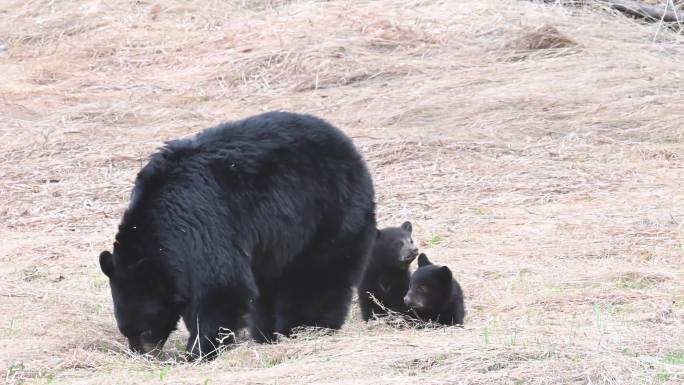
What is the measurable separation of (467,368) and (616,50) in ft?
31.7

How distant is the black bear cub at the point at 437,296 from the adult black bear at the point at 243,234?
45cm

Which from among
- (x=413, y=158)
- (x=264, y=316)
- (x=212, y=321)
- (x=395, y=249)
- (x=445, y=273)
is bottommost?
(x=264, y=316)

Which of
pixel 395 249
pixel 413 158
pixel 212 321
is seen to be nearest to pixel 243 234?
pixel 212 321

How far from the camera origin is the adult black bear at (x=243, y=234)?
259 inches

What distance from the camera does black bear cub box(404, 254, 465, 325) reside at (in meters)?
7.64

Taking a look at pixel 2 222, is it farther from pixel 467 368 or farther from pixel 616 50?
pixel 616 50

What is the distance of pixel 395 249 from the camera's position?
816 centimetres

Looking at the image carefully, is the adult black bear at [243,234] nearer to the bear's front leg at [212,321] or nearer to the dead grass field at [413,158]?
the bear's front leg at [212,321]

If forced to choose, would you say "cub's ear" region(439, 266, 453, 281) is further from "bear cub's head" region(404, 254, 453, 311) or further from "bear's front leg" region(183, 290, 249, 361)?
"bear's front leg" region(183, 290, 249, 361)

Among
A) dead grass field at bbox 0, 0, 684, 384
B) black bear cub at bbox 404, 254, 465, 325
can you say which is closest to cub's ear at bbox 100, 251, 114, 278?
dead grass field at bbox 0, 0, 684, 384

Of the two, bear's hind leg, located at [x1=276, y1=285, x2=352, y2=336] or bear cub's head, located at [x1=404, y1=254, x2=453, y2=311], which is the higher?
bear cub's head, located at [x1=404, y1=254, x2=453, y2=311]

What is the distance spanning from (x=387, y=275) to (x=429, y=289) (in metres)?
Result: 0.63

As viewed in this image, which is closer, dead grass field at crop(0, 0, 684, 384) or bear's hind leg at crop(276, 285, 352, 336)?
dead grass field at crop(0, 0, 684, 384)

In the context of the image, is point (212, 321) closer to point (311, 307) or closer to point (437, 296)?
point (311, 307)
